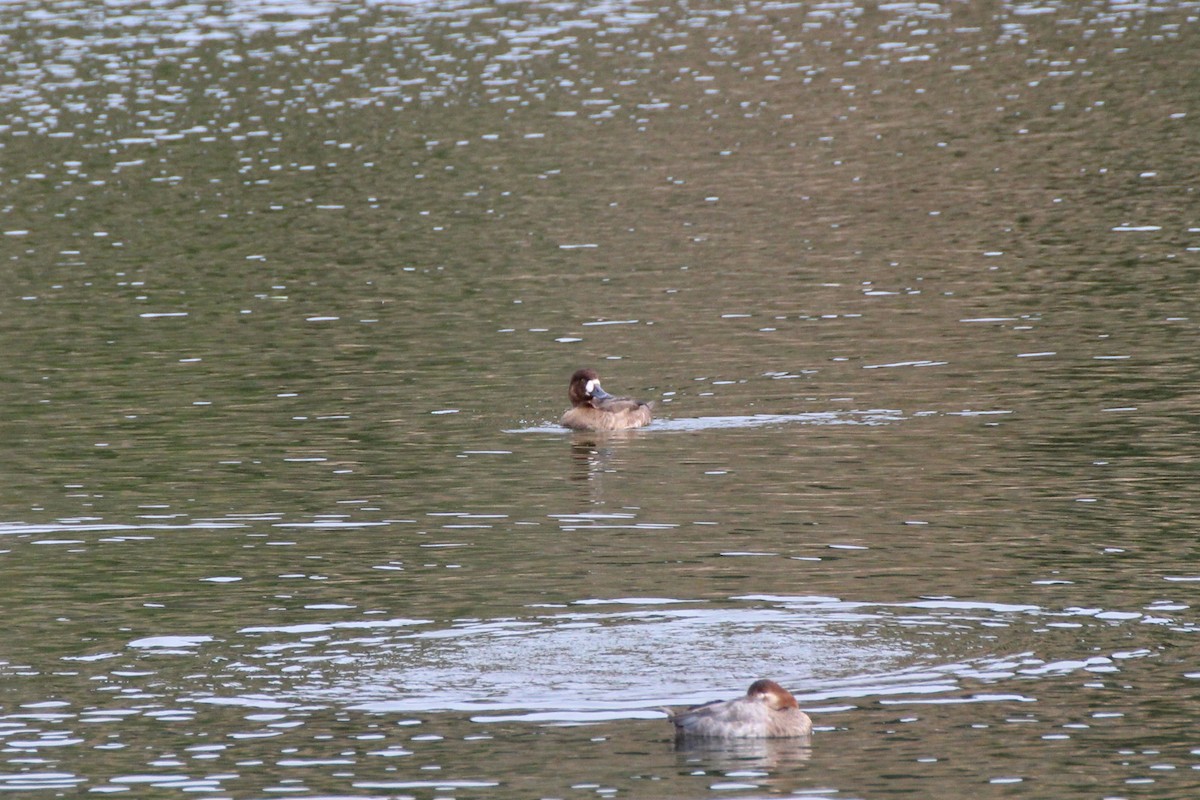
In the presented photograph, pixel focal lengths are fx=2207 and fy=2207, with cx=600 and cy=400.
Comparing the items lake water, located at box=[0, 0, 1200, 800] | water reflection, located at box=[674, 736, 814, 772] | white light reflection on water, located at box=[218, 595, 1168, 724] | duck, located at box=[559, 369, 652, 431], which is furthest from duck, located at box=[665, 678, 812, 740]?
duck, located at box=[559, 369, 652, 431]

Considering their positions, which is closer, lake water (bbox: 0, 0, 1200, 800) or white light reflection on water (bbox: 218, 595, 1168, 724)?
lake water (bbox: 0, 0, 1200, 800)

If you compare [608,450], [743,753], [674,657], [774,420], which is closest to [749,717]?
[743,753]

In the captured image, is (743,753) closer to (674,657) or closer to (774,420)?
(674,657)

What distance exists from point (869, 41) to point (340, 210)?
3256 cm

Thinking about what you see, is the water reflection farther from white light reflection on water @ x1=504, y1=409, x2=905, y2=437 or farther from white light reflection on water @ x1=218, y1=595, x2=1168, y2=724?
white light reflection on water @ x1=504, y1=409, x2=905, y2=437

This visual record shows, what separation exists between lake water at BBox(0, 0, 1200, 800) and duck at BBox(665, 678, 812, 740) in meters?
0.17

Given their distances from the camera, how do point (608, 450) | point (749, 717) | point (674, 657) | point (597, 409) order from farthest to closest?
point (597, 409)
point (608, 450)
point (674, 657)
point (749, 717)

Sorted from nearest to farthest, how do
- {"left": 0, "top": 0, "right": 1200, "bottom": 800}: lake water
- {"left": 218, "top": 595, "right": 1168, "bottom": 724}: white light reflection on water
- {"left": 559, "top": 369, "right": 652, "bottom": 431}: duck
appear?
{"left": 0, "top": 0, "right": 1200, "bottom": 800}: lake water → {"left": 218, "top": 595, "right": 1168, "bottom": 724}: white light reflection on water → {"left": 559, "top": 369, "right": 652, "bottom": 431}: duck

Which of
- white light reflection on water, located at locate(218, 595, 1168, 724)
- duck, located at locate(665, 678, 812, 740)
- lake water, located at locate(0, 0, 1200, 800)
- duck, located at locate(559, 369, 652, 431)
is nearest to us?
duck, located at locate(665, 678, 812, 740)

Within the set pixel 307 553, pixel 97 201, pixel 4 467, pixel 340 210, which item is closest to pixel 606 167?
pixel 340 210

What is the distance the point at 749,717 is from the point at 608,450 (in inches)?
451

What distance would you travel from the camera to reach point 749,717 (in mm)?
15219

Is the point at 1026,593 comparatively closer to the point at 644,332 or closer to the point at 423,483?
the point at 423,483

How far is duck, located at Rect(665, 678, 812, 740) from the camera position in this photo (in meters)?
15.2
